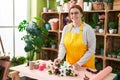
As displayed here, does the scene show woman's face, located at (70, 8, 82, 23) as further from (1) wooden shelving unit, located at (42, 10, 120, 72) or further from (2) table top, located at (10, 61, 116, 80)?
(1) wooden shelving unit, located at (42, 10, 120, 72)

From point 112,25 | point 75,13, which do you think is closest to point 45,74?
point 75,13

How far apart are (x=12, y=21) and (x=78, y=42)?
255 cm

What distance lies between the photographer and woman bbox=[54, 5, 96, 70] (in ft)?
8.16

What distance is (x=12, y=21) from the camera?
470cm

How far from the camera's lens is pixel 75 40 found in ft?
8.57

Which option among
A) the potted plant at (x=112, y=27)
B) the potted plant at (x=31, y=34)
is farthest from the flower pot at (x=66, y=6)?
the potted plant at (x=112, y=27)

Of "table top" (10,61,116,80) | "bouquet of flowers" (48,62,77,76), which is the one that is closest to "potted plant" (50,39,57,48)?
"table top" (10,61,116,80)

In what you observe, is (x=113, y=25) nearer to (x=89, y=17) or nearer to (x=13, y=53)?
(x=89, y=17)

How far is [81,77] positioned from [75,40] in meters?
0.71

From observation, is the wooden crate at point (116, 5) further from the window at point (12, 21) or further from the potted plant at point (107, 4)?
the window at point (12, 21)

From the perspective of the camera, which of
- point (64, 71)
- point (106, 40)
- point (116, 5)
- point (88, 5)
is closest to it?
point (64, 71)

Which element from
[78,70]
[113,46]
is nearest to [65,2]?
[113,46]

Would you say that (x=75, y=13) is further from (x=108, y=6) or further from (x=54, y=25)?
(x=54, y=25)

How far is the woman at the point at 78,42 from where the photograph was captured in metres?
2.49
